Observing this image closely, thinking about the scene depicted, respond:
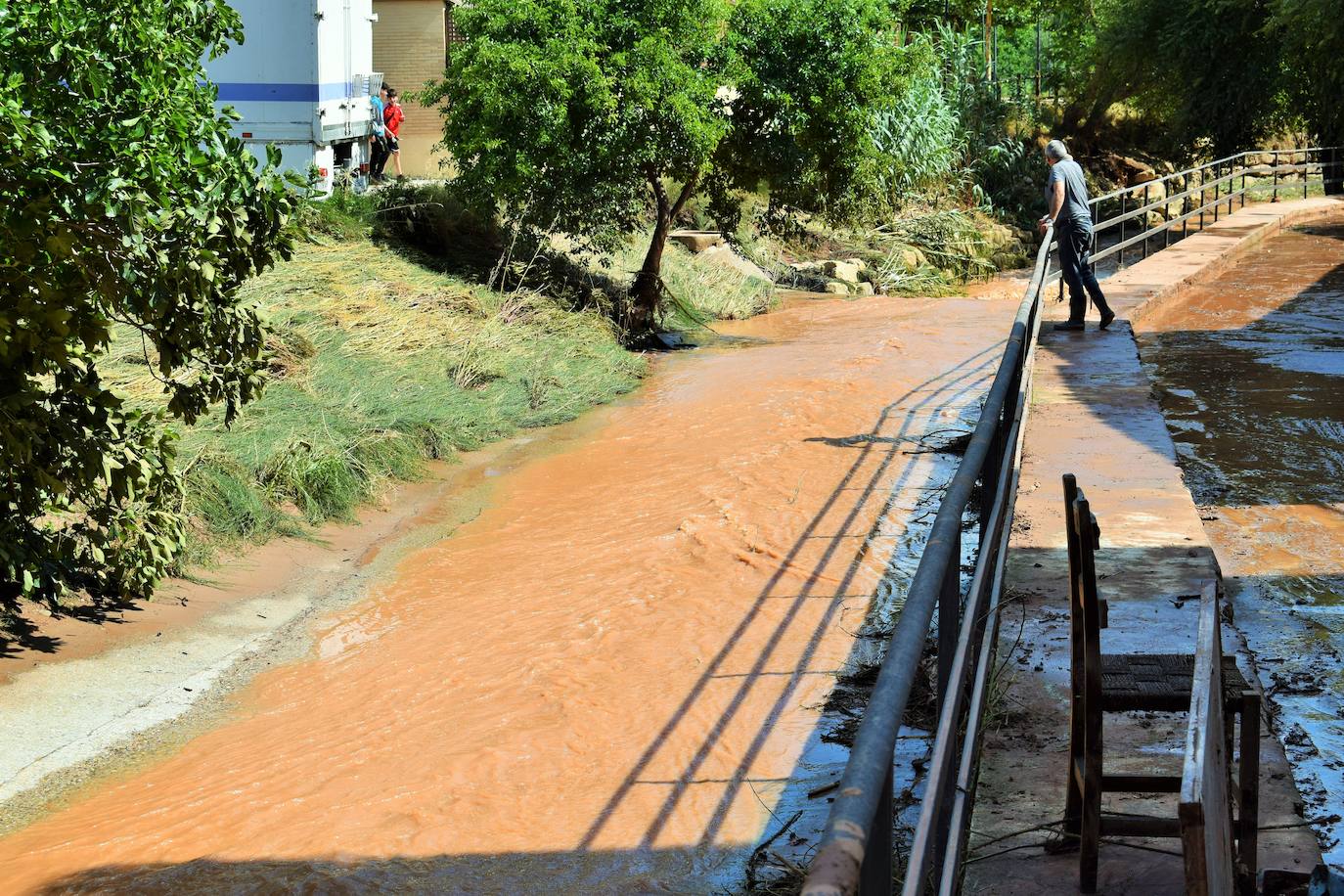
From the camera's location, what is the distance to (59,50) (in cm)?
588

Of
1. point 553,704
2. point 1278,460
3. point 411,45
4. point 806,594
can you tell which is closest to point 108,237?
point 553,704

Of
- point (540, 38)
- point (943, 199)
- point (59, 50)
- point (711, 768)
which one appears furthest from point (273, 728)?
point (943, 199)

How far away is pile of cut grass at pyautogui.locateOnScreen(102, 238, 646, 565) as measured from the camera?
1012 cm

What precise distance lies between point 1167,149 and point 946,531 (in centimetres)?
3172

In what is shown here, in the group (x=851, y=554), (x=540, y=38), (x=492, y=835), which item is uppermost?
(x=540, y=38)

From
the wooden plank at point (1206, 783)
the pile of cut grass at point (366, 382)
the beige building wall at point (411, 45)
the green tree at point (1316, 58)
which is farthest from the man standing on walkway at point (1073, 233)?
the beige building wall at point (411, 45)

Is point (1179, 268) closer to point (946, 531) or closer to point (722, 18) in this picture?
point (722, 18)

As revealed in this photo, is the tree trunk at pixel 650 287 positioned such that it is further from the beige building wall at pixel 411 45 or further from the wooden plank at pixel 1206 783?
the wooden plank at pixel 1206 783

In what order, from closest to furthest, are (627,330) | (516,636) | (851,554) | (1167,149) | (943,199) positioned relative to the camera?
(516,636), (851,554), (627,330), (943,199), (1167,149)

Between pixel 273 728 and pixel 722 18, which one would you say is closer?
pixel 273 728

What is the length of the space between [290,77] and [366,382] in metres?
7.14

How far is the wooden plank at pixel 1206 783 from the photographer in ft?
6.91

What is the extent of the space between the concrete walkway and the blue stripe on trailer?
11.6 meters

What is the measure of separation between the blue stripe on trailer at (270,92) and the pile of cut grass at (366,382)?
295cm
